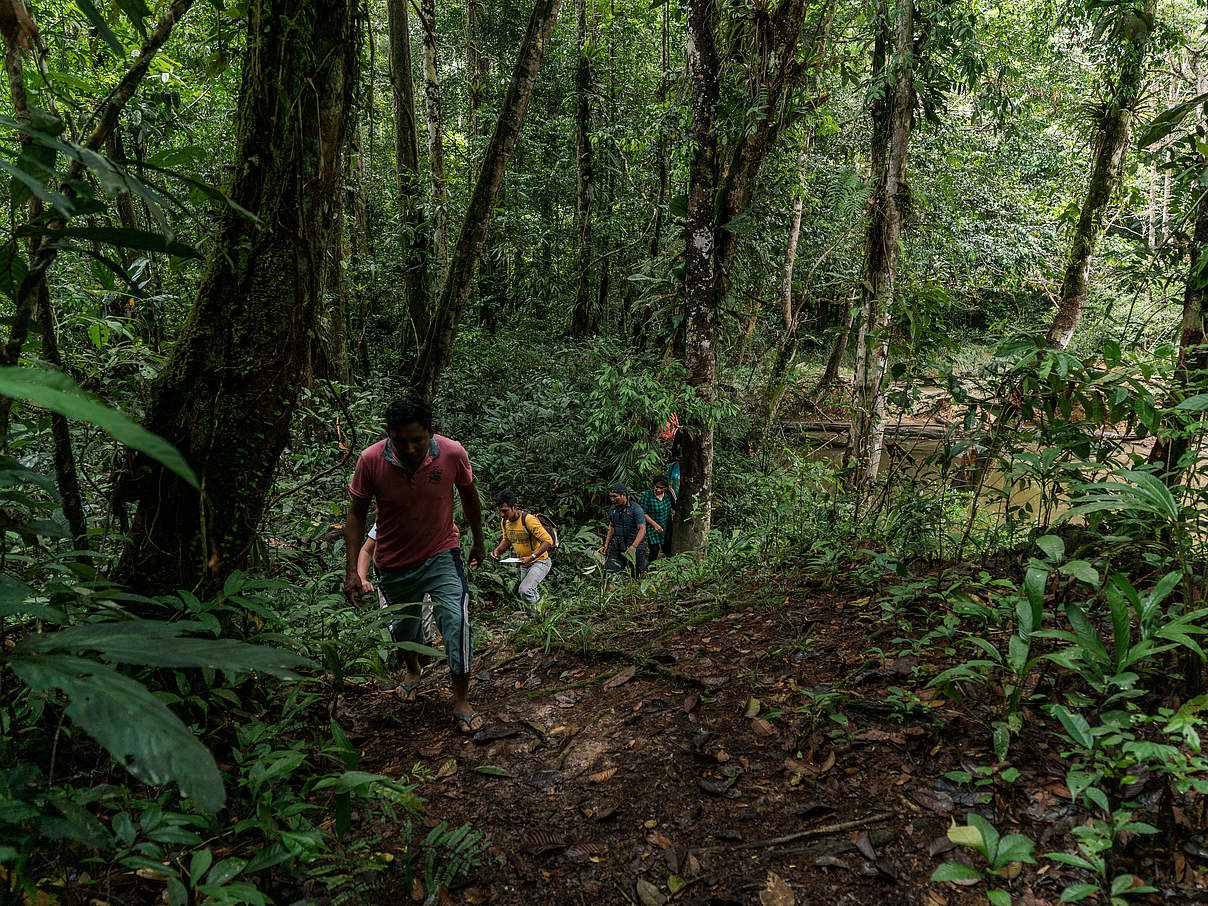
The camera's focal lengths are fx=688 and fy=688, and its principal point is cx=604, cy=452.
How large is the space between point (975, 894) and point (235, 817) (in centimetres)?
216

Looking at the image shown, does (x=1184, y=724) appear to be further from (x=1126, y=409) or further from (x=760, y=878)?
(x=1126, y=409)

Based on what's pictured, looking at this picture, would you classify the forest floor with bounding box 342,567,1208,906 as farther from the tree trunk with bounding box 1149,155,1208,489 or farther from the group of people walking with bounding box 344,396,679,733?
the tree trunk with bounding box 1149,155,1208,489

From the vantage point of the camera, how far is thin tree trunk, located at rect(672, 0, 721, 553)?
6949mm

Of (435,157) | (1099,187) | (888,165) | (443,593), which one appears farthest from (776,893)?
(435,157)

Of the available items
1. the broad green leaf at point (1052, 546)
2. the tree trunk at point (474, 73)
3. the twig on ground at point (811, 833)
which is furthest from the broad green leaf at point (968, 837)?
the tree trunk at point (474, 73)

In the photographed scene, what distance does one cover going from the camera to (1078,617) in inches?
87.3

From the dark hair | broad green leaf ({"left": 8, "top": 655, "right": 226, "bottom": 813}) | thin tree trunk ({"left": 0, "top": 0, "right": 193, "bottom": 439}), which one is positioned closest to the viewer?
broad green leaf ({"left": 8, "top": 655, "right": 226, "bottom": 813})

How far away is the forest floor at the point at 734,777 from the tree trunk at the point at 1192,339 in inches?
57.1

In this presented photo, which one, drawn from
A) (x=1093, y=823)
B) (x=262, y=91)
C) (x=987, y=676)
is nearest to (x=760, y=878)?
(x=1093, y=823)

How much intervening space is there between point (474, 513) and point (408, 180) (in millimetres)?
7369

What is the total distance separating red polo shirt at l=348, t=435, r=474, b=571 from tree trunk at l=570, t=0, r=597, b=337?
8.27m

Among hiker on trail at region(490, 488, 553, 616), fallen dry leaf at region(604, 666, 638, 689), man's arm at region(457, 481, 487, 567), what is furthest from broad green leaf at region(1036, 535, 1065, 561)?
hiker on trail at region(490, 488, 553, 616)

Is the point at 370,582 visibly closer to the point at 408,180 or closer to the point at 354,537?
the point at 354,537

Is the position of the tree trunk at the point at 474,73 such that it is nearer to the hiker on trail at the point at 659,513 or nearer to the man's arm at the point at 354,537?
the hiker on trail at the point at 659,513
